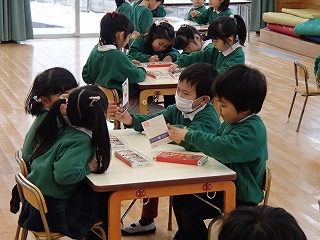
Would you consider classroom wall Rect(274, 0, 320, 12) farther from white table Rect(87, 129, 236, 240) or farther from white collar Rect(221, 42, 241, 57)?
white table Rect(87, 129, 236, 240)

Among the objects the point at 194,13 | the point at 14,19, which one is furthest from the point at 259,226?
the point at 14,19

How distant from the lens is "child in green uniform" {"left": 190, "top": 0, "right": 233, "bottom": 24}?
6473 millimetres

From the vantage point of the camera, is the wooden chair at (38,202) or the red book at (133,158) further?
the red book at (133,158)

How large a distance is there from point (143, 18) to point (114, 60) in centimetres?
250

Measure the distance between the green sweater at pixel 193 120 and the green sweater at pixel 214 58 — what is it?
1300 millimetres

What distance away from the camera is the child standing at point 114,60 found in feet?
13.0

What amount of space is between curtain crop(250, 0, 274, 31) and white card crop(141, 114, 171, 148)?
7707 mm

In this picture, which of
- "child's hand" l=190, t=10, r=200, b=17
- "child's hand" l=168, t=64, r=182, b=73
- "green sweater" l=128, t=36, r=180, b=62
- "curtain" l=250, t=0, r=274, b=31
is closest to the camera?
"child's hand" l=168, t=64, r=182, b=73

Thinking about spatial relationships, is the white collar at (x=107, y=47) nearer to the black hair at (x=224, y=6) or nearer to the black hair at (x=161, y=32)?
the black hair at (x=161, y=32)

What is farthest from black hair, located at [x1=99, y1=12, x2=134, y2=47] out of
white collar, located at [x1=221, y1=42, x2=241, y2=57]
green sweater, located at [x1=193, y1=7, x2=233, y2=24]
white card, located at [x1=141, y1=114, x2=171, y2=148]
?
green sweater, located at [x1=193, y1=7, x2=233, y2=24]

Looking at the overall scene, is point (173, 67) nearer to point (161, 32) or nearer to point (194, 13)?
point (161, 32)

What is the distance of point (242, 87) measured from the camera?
95.7 inches

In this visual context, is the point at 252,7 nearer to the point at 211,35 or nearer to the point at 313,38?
the point at 313,38

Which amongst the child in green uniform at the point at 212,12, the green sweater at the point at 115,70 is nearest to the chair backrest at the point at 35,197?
the green sweater at the point at 115,70
